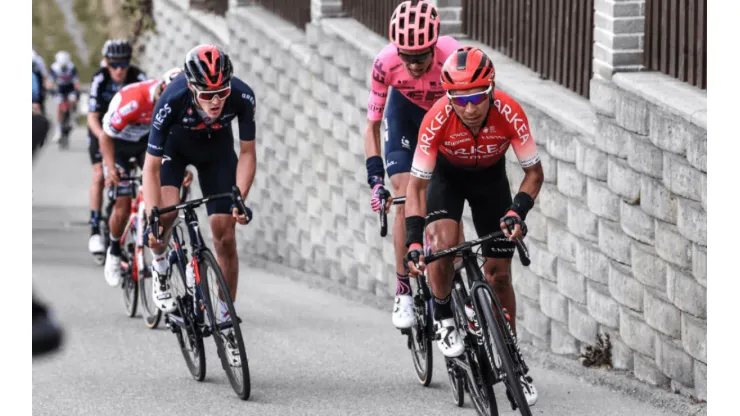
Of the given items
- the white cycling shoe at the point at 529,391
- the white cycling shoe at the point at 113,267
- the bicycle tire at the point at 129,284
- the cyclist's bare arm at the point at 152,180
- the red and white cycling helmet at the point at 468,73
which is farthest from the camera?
the white cycling shoe at the point at 113,267

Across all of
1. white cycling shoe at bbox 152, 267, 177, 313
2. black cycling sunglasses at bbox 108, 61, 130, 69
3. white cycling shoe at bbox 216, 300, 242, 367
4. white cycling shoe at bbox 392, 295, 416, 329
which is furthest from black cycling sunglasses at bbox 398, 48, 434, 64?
black cycling sunglasses at bbox 108, 61, 130, 69

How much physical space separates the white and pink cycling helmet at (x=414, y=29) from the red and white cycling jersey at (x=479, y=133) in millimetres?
851

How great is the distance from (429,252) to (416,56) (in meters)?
1.14

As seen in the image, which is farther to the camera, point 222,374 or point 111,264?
point 111,264

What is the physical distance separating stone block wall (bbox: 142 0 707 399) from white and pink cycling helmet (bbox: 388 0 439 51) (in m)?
1.40

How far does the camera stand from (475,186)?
22.2 feet

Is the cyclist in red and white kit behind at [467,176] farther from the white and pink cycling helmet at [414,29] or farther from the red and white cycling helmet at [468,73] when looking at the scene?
the white and pink cycling helmet at [414,29]

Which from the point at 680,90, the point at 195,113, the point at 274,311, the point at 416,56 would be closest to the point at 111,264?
the point at 274,311

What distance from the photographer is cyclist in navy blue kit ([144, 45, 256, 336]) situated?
25.6 feet

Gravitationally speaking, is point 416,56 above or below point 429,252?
above

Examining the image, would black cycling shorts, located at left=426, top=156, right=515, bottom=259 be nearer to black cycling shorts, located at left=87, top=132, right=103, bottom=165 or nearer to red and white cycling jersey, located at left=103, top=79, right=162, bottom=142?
red and white cycling jersey, located at left=103, top=79, right=162, bottom=142

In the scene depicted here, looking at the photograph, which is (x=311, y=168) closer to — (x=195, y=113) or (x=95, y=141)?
(x=95, y=141)

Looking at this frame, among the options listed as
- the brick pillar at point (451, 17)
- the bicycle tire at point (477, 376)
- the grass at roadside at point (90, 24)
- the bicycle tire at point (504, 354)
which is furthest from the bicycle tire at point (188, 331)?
the grass at roadside at point (90, 24)

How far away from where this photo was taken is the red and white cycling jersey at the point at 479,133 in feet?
21.0
